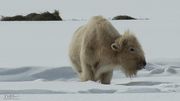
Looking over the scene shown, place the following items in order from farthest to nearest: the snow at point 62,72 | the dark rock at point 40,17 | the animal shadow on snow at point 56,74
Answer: the dark rock at point 40,17 < the animal shadow on snow at point 56,74 < the snow at point 62,72

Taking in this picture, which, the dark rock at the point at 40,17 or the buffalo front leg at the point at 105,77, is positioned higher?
the dark rock at the point at 40,17

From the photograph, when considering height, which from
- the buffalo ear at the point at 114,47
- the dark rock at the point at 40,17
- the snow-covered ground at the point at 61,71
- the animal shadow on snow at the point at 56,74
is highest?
Answer: the dark rock at the point at 40,17

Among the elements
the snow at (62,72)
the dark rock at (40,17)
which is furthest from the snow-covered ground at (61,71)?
the dark rock at (40,17)

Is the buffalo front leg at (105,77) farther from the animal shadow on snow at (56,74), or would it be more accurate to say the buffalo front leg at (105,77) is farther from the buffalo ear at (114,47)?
the animal shadow on snow at (56,74)

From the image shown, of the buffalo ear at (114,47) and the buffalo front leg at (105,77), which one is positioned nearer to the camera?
the buffalo ear at (114,47)

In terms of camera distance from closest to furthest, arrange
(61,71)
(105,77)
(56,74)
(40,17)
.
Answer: (105,77)
(56,74)
(61,71)
(40,17)

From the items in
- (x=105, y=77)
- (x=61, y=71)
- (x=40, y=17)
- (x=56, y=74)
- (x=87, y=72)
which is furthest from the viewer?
(x=40, y=17)

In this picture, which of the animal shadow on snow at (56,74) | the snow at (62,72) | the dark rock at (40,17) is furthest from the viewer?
the dark rock at (40,17)

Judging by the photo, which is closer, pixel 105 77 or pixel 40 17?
pixel 105 77

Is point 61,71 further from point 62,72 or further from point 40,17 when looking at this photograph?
point 40,17

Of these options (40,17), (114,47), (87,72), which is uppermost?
(40,17)

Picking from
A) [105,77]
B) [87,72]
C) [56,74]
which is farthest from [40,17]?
[87,72]

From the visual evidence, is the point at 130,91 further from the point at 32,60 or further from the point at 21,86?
the point at 32,60

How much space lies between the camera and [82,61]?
30.7 ft
